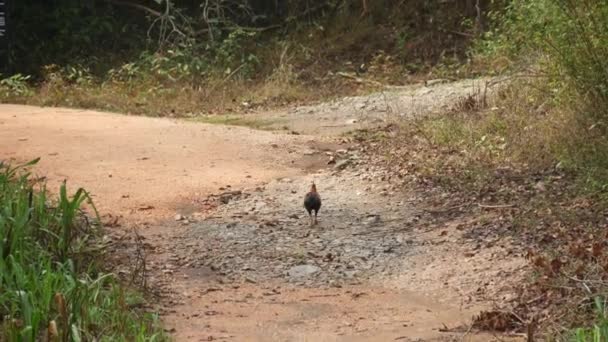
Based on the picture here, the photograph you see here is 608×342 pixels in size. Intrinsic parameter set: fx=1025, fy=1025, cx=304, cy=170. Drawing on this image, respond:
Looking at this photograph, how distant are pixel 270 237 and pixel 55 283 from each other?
8.86 feet

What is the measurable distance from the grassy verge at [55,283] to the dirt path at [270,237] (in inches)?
17.4

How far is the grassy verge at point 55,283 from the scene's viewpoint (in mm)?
4719

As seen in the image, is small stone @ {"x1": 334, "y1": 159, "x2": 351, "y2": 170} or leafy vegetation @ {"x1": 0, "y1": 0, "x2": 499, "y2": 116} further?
leafy vegetation @ {"x1": 0, "y1": 0, "x2": 499, "y2": 116}

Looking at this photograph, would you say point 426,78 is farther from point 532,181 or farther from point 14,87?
point 532,181

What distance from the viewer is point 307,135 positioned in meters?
12.0

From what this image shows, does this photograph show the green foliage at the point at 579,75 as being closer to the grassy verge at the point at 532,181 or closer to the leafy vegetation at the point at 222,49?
the grassy verge at the point at 532,181

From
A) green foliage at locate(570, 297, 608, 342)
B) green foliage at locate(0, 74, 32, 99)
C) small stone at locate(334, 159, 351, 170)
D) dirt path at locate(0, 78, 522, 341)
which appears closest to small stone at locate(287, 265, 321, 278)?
dirt path at locate(0, 78, 522, 341)

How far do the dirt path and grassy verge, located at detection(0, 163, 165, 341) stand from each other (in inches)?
17.4

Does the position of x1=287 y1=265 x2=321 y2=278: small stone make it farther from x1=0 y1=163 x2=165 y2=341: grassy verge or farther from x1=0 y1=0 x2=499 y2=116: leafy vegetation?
x1=0 y1=0 x2=499 y2=116: leafy vegetation

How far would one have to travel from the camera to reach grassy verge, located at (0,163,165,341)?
472 cm

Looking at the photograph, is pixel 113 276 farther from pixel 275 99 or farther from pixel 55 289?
pixel 275 99

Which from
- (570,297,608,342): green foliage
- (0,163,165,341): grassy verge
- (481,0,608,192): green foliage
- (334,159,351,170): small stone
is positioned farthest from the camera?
(334,159,351,170): small stone

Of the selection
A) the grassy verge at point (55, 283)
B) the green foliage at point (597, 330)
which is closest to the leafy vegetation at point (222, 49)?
the grassy verge at point (55, 283)

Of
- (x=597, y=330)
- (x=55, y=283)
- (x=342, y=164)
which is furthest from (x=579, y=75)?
(x=55, y=283)
